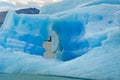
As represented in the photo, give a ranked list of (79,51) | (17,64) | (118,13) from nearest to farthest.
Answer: (118,13) < (79,51) < (17,64)

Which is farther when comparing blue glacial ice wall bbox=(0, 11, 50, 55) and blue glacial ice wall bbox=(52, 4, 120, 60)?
blue glacial ice wall bbox=(0, 11, 50, 55)

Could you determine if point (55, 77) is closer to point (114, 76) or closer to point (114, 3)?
point (114, 76)

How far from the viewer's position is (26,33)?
11680mm

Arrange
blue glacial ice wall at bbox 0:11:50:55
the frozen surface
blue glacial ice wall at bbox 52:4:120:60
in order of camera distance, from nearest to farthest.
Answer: the frozen surface → blue glacial ice wall at bbox 52:4:120:60 → blue glacial ice wall at bbox 0:11:50:55

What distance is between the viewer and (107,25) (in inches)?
389

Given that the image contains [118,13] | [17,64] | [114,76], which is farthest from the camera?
[17,64]

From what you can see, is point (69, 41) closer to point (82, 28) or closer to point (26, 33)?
point (82, 28)

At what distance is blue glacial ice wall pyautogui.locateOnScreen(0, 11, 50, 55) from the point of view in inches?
449

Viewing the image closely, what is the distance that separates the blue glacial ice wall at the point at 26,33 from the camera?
1141cm

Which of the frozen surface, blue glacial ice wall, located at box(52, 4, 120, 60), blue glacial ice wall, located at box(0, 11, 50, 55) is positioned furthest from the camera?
blue glacial ice wall, located at box(0, 11, 50, 55)

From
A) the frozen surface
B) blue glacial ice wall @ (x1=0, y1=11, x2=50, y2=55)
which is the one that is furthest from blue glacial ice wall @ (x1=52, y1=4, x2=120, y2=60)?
blue glacial ice wall @ (x1=0, y1=11, x2=50, y2=55)

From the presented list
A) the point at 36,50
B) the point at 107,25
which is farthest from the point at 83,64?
the point at 36,50

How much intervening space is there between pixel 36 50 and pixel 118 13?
3.38 m

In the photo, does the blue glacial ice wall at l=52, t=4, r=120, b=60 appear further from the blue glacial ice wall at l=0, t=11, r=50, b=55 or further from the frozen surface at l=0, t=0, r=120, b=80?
the blue glacial ice wall at l=0, t=11, r=50, b=55
